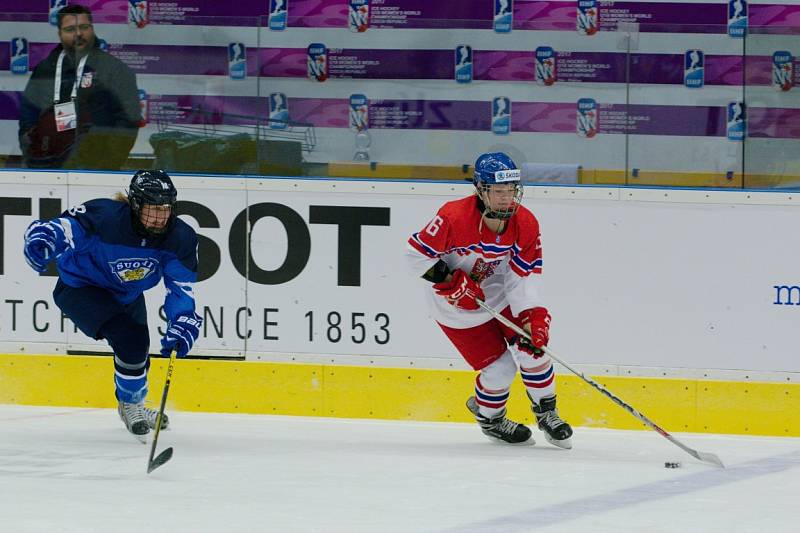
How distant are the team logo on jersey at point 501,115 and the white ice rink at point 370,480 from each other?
1204 millimetres

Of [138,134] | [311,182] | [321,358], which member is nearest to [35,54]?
[138,134]

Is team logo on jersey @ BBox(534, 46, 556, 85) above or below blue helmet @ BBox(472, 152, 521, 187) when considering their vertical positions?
above

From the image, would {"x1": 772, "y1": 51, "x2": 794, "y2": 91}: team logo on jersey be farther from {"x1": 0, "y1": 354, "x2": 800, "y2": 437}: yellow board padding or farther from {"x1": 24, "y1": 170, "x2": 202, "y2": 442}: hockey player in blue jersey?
{"x1": 24, "y1": 170, "x2": 202, "y2": 442}: hockey player in blue jersey

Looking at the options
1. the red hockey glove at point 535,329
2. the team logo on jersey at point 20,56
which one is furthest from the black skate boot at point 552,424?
the team logo on jersey at point 20,56

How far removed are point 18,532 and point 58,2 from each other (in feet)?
13.6

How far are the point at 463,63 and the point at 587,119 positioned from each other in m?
0.56

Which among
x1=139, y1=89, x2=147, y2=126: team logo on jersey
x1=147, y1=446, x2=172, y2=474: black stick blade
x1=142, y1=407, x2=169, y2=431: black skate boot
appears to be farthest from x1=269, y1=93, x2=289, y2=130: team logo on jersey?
x1=147, y1=446, x2=172, y2=474: black stick blade

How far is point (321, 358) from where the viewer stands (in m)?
6.07

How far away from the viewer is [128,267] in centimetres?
528

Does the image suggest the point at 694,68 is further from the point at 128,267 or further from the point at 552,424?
the point at 128,267

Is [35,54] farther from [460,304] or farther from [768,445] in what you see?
[768,445]

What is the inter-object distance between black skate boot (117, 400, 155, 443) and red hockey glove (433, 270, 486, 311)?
46.5 inches

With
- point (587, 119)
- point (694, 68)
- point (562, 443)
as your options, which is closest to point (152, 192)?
point (562, 443)

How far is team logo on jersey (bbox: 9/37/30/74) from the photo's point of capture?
6.44m
